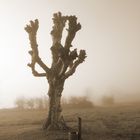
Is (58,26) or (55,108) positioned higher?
(58,26)

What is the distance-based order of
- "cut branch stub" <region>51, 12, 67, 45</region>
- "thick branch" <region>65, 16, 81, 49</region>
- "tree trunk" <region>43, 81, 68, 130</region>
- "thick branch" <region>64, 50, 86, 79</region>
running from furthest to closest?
"cut branch stub" <region>51, 12, 67, 45</region> → "tree trunk" <region>43, 81, 68, 130</region> → "thick branch" <region>64, 50, 86, 79</region> → "thick branch" <region>65, 16, 81, 49</region>

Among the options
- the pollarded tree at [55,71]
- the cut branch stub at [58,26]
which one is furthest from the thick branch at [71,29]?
the cut branch stub at [58,26]

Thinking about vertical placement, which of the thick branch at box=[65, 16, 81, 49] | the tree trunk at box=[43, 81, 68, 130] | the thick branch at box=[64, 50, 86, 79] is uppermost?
the thick branch at box=[65, 16, 81, 49]

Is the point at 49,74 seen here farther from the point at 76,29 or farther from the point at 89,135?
the point at 89,135

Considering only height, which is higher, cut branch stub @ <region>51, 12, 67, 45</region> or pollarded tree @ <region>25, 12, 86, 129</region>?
cut branch stub @ <region>51, 12, 67, 45</region>

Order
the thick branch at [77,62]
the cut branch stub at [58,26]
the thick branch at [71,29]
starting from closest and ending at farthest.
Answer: the thick branch at [71,29], the thick branch at [77,62], the cut branch stub at [58,26]

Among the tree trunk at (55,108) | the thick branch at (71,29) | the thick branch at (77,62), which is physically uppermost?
the thick branch at (71,29)

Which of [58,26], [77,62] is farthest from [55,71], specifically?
[58,26]

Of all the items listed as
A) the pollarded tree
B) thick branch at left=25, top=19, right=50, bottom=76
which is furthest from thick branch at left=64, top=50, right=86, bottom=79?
thick branch at left=25, top=19, right=50, bottom=76

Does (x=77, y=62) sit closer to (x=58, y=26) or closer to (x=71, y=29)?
(x=71, y=29)

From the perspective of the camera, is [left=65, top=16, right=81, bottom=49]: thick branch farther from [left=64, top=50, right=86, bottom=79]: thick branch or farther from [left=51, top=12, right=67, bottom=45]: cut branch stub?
[left=51, top=12, right=67, bottom=45]: cut branch stub

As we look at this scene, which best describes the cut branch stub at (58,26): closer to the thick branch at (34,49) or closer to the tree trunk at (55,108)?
the thick branch at (34,49)

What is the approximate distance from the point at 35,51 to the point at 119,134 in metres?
10.5

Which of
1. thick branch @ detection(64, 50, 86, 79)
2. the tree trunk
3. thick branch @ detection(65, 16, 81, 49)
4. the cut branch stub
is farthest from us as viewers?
the cut branch stub
